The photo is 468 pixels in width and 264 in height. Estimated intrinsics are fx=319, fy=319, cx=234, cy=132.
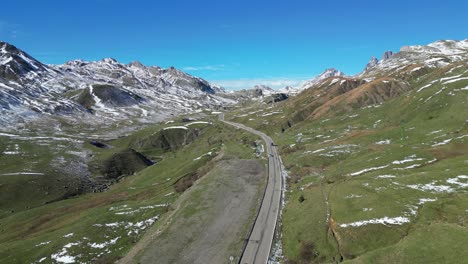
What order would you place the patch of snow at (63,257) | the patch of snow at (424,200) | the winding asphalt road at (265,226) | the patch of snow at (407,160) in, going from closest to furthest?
the winding asphalt road at (265,226) → the patch of snow at (424,200) → the patch of snow at (63,257) → the patch of snow at (407,160)

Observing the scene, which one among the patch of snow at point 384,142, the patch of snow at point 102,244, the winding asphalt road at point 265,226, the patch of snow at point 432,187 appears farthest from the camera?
the patch of snow at point 384,142

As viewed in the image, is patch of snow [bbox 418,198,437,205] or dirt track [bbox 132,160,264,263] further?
dirt track [bbox 132,160,264,263]

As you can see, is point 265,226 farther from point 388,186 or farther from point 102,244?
point 102,244

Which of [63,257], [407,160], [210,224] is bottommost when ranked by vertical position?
[63,257]

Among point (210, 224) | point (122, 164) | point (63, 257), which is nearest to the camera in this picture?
point (63, 257)

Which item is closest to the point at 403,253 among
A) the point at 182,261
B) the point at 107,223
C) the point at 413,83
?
the point at 182,261

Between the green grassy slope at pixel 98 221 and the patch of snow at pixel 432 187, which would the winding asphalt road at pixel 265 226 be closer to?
the green grassy slope at pixel 98 221

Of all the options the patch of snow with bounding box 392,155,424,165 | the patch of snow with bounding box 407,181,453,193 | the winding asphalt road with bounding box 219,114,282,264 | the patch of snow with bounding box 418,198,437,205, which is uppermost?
the patch of snow with bounding box 392,155,424,165

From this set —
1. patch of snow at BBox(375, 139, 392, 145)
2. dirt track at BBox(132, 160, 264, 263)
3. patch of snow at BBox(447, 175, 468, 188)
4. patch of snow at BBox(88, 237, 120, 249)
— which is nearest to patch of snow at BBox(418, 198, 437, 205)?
patch of snow at BBox(447, 175, 468, 188)

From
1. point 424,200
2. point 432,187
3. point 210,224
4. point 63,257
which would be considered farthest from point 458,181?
point 63,257

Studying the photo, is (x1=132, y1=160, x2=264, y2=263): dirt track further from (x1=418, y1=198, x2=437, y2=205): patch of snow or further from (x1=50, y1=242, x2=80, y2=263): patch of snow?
(x1=418, y1=198, x2=437, y2=205): patch of snow

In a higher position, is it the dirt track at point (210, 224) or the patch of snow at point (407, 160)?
the patch of snow at point (407, 160)

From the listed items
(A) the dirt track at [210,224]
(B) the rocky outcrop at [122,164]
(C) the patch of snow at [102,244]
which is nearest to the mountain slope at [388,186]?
(A) the dirt track at [210,224]
